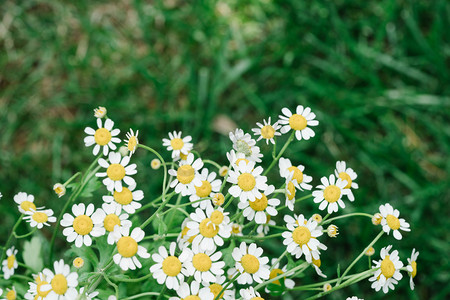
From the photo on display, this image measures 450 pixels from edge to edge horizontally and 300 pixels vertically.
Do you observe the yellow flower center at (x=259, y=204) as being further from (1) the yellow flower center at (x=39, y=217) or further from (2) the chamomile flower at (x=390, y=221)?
(1) the yellow flower center at (x=39, y=217)

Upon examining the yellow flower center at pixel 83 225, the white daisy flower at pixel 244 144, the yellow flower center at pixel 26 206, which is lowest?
the yellow flower center at pixel 26 206

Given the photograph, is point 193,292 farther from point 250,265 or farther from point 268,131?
point 268,131

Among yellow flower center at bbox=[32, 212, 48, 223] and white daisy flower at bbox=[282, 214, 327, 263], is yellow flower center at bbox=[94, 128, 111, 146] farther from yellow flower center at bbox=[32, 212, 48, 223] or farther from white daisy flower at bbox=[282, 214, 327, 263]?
white daisy flower at bbox=[282, 214, 327, 263]

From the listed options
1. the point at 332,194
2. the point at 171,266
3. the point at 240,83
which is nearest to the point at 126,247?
the point at 171,266

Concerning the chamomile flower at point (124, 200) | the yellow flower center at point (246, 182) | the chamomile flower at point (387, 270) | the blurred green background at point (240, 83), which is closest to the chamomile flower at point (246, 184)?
the yellow flower center at point (246, 182)

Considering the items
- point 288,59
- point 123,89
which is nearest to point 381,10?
point 288,59

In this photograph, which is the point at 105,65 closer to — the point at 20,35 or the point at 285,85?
the point at 20,35
